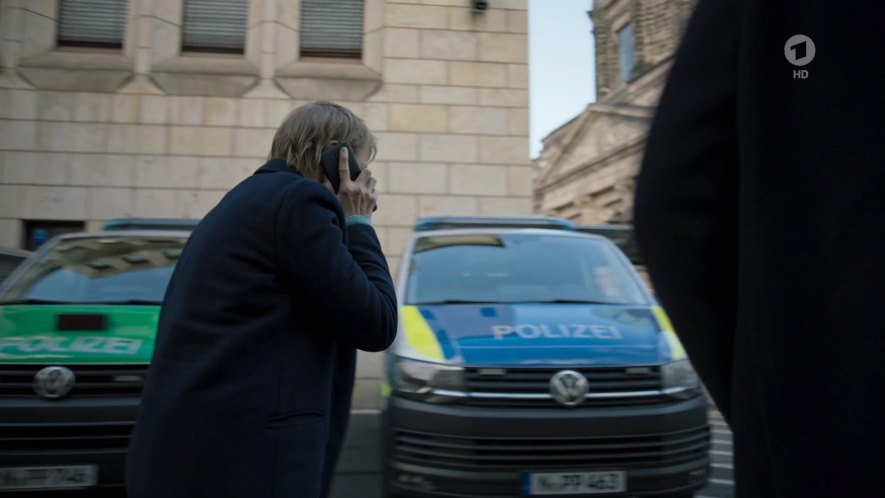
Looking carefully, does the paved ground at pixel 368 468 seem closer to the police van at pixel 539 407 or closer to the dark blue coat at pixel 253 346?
the police van at pixel 539 407

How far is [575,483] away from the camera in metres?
3.27

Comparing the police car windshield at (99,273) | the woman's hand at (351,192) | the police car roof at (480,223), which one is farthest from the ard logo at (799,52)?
the police car roof at (480,223)

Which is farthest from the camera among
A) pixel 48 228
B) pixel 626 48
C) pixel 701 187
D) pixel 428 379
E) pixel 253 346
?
pixel 626 48

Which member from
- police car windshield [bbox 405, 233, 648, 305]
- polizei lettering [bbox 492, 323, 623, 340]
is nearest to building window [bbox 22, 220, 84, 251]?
police car windshield [bbox 405, 233, 648, 305]

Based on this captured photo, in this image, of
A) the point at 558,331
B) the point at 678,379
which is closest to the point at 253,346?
the point at 558,331

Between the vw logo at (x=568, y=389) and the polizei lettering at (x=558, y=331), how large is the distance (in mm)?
287

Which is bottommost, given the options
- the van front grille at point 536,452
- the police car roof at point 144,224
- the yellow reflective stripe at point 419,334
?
the van front grille at point 536,452

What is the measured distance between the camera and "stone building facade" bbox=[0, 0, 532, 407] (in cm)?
968

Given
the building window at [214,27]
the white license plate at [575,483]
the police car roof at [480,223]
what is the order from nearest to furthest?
the white license plate at [575,483] < the police car roof at [480,223] < the building window at [214,27]

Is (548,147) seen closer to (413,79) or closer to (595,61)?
(595,61)

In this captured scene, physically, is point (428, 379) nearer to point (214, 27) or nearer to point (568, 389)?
point (568, 389)

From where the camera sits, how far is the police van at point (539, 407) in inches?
128

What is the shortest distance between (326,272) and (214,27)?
1057cm

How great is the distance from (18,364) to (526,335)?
309 cm
